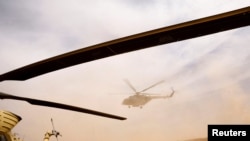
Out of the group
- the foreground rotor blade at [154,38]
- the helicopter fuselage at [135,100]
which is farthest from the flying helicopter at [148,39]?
the helicopter fuselage at [135,100]

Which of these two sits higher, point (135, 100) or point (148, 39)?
point (135, 100)

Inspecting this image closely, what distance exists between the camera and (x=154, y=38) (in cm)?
242

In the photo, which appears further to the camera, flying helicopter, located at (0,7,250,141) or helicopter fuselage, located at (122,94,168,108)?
helicopter fuselage, located at (122,94,168,108)

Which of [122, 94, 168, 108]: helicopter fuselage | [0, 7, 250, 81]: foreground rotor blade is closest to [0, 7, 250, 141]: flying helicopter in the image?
[0, 7, 250, 81]: foreground rotor blade

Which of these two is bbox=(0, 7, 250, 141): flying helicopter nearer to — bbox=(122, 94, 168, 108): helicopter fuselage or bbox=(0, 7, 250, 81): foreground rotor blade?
bbox=(0, 7, 250, 81): foreground rotor blade

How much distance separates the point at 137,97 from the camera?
52156mm

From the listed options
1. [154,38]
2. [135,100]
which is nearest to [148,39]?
[154,38]

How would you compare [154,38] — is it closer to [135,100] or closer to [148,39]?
[148,39]

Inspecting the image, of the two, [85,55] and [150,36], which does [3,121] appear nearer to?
[85,55]

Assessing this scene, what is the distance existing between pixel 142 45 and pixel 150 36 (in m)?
0.18

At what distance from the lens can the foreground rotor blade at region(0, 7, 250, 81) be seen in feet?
7.11

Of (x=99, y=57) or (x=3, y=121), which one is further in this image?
(x=3, y=121)

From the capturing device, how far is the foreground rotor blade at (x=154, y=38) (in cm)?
217

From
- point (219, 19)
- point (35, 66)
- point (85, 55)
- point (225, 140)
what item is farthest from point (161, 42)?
point (225, 140)
